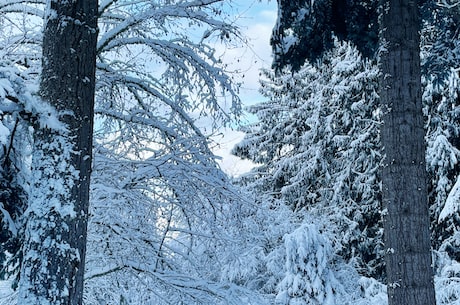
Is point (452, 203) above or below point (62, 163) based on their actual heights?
above

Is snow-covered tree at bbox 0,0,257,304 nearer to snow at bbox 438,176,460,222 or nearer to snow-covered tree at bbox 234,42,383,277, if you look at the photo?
snow at bbox 438,176,460,222

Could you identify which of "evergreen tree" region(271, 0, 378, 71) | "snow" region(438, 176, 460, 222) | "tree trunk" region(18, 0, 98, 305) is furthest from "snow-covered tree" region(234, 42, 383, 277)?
"tree trunk" region(18, 0, 98, 305)

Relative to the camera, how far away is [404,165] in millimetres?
4590

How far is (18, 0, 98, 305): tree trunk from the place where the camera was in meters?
3.51

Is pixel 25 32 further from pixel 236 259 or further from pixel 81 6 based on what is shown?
pixel 236 259

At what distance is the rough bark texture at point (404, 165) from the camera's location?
4.48 metres

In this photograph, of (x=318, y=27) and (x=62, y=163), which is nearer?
(x=62, y=163)

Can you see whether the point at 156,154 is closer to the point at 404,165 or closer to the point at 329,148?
the point at 404,165

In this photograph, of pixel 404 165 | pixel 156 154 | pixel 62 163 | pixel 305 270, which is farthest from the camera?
pixel 305 270

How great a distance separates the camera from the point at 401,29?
4.81 m

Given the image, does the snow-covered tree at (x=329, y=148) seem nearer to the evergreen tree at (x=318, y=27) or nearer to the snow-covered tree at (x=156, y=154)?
the evergreen tree at (x=318, y=27)

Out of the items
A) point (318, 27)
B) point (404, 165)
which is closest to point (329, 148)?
point (318, 27)

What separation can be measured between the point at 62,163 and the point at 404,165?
275cm

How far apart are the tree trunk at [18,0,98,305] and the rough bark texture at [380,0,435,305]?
2.50 metres
